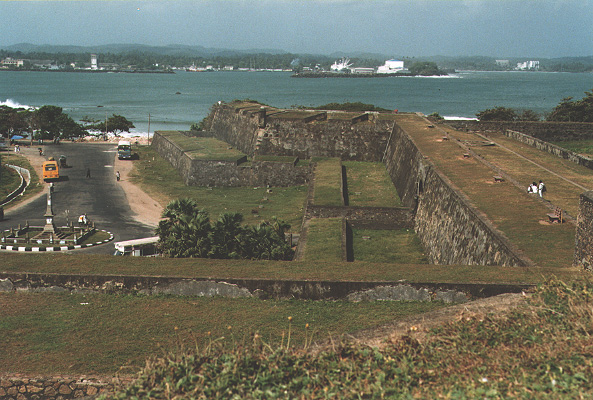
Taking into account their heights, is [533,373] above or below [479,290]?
above

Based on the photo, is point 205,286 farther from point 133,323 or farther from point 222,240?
point 222,240

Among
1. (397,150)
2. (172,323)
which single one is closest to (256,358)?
(172,323)

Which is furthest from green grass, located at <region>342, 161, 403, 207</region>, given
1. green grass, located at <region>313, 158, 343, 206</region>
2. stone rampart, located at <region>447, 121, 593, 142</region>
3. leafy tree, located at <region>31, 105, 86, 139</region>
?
leafy tree, located at <region>31, 105, 86, 139</region>

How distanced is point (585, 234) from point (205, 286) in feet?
24.0

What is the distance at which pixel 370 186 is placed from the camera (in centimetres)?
3219

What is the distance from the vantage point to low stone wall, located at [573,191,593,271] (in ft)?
36.9

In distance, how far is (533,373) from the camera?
625 centimetres

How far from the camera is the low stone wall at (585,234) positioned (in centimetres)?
1125

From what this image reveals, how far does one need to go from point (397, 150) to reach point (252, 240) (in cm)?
1845

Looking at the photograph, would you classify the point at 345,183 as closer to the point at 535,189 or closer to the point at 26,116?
the point at 535,189

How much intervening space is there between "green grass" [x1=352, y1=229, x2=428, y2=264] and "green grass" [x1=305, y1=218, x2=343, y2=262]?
1.02m

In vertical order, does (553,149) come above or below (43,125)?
above

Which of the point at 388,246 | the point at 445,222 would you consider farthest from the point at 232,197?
the point at 445,222

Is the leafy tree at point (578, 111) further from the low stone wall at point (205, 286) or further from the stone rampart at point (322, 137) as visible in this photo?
the low stone wall at point (205, 286)
